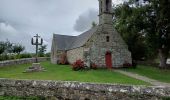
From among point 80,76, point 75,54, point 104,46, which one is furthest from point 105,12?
point 80,76

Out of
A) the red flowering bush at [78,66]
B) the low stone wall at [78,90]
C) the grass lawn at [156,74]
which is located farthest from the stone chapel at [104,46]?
the low stone wall at [78,90]

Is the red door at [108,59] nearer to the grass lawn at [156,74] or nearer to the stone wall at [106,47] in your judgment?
the stone wall at [106,47]

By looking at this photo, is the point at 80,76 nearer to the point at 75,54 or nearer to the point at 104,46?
the point at 104,46

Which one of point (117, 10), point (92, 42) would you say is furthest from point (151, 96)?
point (117, 10)

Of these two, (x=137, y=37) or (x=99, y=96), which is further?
(x=137, y=37)

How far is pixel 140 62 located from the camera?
1597 inches

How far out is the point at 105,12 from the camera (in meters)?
32.4

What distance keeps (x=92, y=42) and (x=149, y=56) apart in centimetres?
1667

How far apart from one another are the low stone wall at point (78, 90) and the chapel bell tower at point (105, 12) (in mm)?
20775

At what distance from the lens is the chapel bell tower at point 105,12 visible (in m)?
32.3

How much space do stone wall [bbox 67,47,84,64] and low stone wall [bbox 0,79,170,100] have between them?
18321 millimetres

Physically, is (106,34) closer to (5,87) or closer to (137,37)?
(137,37)

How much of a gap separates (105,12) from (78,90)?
2239 cm

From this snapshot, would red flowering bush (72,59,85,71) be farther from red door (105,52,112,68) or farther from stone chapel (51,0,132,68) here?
red door (105,52,112,68)
